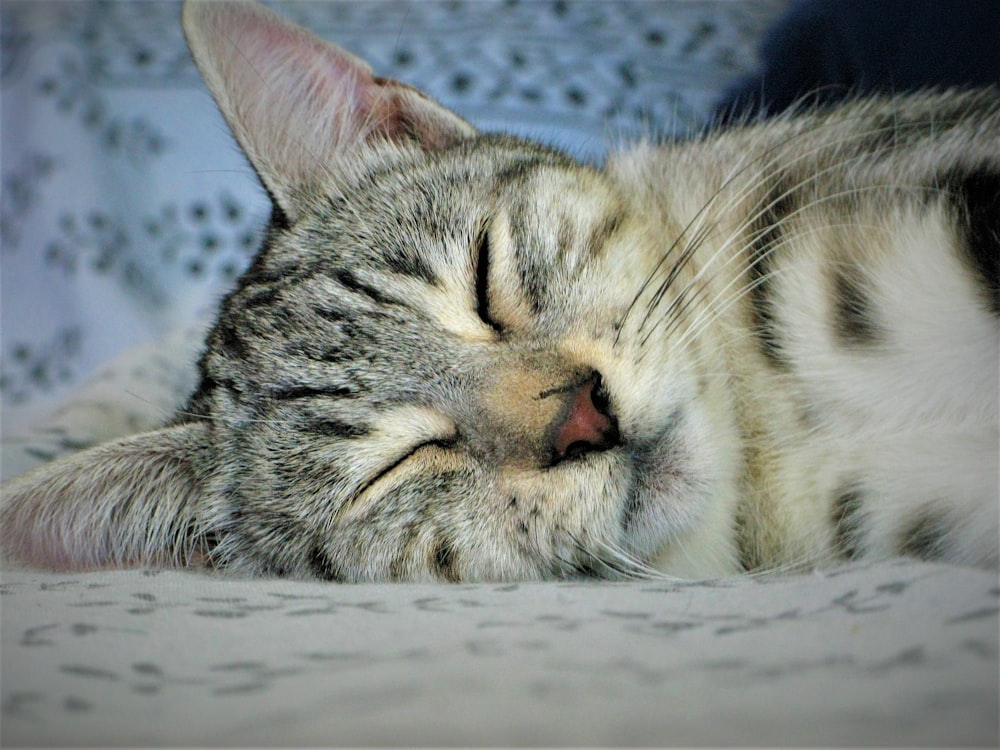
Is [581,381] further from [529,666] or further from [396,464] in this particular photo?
[529,666]

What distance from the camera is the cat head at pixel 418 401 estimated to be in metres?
0.80

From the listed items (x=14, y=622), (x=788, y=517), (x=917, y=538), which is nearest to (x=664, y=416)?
(x=788, y=517)

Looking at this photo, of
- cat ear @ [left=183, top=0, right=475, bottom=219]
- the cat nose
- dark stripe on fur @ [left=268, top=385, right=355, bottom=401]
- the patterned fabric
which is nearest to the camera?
the patterned fabric

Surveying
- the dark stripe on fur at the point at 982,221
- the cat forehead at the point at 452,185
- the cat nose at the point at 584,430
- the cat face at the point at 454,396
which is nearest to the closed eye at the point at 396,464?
the cat face at the point at 454,396

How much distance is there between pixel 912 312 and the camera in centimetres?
84

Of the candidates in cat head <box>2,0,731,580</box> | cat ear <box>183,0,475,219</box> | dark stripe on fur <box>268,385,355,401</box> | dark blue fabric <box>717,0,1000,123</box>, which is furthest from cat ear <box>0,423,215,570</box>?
dark blue fabric <box>717,0,1000,123</box>

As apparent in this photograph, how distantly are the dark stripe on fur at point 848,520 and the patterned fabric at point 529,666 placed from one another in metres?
0.17

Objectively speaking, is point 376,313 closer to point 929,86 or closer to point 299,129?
point 299,129

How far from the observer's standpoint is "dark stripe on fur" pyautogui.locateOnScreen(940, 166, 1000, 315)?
798 mm

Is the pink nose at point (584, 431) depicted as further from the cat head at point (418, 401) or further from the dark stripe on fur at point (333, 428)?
the dark stripe on fur at point (333, 428)

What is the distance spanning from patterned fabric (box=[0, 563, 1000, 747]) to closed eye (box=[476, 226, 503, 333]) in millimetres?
332

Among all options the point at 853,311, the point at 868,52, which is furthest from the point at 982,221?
the point at 868,52

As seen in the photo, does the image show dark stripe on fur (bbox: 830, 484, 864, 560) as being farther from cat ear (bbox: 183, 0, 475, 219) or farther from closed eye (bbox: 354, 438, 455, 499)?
cat ear (bbox: 183, 0, 475, 219)

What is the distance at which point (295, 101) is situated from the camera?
3.57ft
